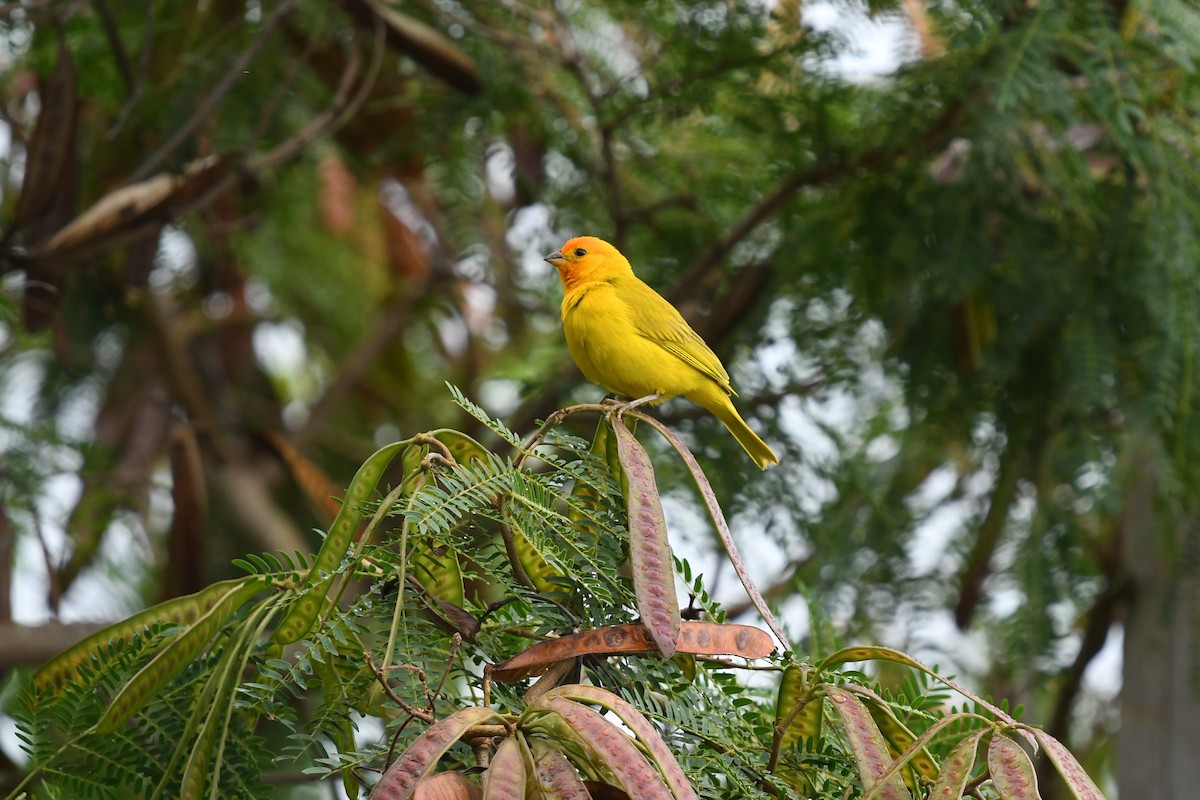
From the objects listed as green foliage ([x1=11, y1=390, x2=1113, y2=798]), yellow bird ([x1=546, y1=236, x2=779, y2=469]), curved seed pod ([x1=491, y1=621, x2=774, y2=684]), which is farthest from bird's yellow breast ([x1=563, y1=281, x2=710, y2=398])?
curved seed pod ([x1=491, y1=621, x2=774, y2=684])

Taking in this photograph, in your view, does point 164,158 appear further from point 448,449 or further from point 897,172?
point 448,449

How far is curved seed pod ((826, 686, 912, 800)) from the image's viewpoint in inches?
63.1

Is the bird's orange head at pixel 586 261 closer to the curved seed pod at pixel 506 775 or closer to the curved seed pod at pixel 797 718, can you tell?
the curved seed pod at pixel 797 718

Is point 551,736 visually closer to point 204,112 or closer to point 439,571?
point 439,571

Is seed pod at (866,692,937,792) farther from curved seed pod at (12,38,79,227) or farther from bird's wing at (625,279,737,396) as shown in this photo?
curved seed pod at (12,38,79,227)

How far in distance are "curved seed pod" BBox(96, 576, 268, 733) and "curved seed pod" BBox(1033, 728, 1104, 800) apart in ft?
3.32

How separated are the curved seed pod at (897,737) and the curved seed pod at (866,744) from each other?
0.11 ft

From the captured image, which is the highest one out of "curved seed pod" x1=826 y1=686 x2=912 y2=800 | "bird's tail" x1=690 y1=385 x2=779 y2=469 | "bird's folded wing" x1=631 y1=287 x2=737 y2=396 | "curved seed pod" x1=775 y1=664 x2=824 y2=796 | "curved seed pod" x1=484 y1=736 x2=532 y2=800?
"curved seed pod" x1=484 y1=736 x2=532 y2=800

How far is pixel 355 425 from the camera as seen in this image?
7363 mm

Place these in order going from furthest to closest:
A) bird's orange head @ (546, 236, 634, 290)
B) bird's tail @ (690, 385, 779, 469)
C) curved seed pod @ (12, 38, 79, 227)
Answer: bird's orange head @ (546, 236, 634, 290) < curved seed pod @ (12, 38, 79, 227) < bird's tail @ (690, 385, 779, 469)

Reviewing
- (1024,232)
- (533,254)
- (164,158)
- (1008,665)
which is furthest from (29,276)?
(1008,665)

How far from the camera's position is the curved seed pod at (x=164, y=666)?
5.73 ft

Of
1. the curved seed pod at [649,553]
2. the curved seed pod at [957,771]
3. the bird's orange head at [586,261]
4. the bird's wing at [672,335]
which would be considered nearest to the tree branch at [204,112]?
the bird's orange head at [586,261]

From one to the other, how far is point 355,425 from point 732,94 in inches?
138
